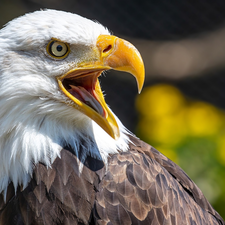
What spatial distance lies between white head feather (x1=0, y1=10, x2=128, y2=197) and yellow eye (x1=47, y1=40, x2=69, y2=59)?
0.08 ft

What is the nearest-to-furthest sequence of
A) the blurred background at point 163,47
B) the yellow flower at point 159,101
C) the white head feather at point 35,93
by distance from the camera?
the white head feather at point 35,93 < the yellow flower at point 159,101 < the blurred background at point 163,47

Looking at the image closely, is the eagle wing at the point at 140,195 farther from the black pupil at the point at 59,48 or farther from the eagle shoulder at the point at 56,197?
the black pupil at the point at 59,48

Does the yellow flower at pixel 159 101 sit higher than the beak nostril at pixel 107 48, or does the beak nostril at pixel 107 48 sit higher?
Answer: the beak nostril at pixel 107 48

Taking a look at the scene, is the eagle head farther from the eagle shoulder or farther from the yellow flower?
the yellow flower

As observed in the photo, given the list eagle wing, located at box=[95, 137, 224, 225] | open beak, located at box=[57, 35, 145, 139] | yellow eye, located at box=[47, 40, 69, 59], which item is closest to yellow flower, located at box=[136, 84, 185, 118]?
eagle wing, located at box=[95, 137, 224, 225]

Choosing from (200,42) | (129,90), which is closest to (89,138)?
(129,90)

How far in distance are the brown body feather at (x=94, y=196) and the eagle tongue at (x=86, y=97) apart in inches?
10.8

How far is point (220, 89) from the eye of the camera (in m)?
5.97

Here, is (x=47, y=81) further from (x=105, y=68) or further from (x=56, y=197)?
(x=56, y=197)

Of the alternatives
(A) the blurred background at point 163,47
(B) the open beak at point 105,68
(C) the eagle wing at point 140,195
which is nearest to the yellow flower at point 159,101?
(A) the blurred background at point 163,47

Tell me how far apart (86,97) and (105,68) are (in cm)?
18

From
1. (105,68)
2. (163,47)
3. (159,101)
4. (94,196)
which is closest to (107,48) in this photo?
(105,68)

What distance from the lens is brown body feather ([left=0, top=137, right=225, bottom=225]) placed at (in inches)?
79.9

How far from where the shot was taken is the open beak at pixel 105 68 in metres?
1.99
